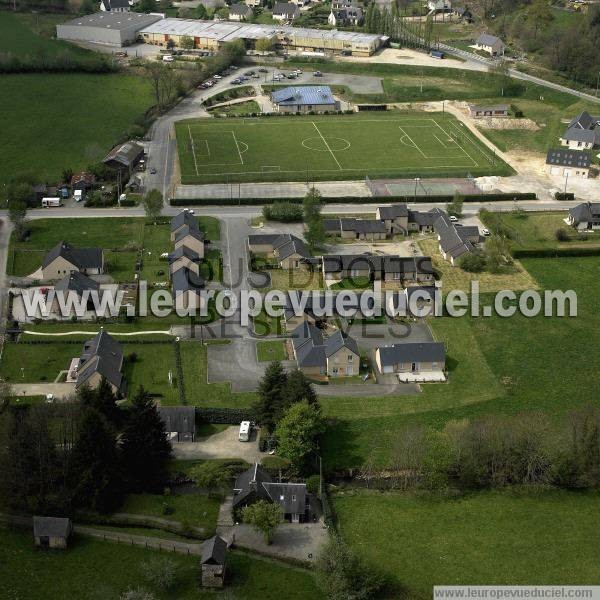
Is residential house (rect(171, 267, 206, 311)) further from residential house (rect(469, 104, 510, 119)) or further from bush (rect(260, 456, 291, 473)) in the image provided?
residential house (rect(469, 104, 510, 119))

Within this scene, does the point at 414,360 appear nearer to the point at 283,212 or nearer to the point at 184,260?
the point at 184,260

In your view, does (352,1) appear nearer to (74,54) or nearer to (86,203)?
(74,54)

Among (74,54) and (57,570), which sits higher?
(74,54)

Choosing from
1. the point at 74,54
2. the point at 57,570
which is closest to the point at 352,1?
the point at 74,54

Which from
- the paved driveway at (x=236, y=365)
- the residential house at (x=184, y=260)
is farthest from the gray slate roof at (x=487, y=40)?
the paved driveway at (x=236, y=365)

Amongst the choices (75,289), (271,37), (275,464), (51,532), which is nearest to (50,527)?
(51,532)

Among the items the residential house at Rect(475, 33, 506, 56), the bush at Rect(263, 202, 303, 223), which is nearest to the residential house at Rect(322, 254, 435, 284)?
the bush at Rect(263, 202, 303, 223)
